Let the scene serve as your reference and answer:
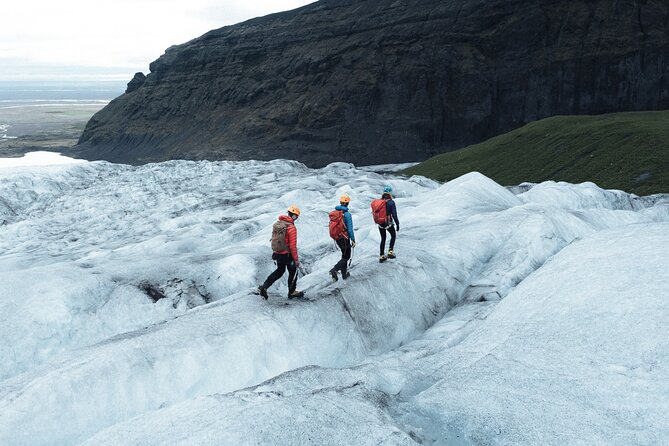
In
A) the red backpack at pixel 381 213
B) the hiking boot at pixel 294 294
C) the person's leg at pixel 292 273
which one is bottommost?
the hiking boot at pixel 294 294

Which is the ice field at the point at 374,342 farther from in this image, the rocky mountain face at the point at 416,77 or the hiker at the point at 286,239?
the rocky mountain face at the point at 416,77

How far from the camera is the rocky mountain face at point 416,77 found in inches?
3019

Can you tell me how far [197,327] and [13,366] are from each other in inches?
263

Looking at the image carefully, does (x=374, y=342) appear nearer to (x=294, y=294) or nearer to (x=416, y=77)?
(x=294, y=294)

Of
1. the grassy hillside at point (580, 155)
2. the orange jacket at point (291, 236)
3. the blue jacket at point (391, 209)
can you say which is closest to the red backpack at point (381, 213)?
the blue jacket at point (391, 209)

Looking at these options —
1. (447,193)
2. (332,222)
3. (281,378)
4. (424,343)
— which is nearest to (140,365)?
(281,378)

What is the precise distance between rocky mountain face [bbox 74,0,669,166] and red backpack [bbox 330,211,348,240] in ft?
220

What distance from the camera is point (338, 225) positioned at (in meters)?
13.4

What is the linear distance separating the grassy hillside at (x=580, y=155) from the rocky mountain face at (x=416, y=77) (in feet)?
69.3

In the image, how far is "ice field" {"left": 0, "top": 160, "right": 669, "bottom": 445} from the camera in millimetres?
7309

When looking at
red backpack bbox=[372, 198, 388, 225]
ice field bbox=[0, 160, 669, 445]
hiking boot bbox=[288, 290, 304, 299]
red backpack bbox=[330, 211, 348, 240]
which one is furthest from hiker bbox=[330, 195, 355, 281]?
hiking boot bbox=[288, 290, 304, 299]

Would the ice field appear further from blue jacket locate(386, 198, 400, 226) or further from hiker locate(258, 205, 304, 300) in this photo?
blue jacket locate(386, 198, 400, 226)

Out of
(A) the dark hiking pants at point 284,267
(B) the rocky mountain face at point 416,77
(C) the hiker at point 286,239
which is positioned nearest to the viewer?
(C) the hiker at point 286,239

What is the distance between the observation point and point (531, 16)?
80.9 m
